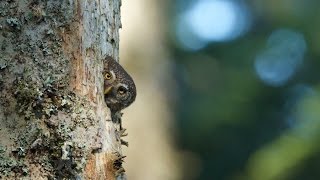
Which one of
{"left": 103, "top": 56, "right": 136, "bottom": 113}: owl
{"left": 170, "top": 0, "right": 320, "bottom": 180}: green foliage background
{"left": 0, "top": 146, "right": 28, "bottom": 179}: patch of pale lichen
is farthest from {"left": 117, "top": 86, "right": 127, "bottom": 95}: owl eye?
{"left": 170, "top": 0, "right": 320, "bottom": 180}: green foliage background

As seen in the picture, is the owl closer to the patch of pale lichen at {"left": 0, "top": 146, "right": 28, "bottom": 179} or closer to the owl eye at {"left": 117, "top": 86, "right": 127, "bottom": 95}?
the owl eye at {"left": 117, "top": 86, "right": 127, "bottom": 95}

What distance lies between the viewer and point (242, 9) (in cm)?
1351

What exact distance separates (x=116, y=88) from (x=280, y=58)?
37.4 ft

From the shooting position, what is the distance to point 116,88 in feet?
5.04

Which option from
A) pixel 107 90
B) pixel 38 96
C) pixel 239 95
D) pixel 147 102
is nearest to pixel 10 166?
pixel 38 96

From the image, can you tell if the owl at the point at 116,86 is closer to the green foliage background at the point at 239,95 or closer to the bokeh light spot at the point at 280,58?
the green foliage background at the point at 239,95

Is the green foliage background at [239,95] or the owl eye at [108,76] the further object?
the green foliage background at [239,95]

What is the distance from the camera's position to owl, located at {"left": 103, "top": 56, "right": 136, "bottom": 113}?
152 centimetres

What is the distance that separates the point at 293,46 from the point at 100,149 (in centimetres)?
1100

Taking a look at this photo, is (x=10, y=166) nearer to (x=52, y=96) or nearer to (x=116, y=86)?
(x=52, y=96)

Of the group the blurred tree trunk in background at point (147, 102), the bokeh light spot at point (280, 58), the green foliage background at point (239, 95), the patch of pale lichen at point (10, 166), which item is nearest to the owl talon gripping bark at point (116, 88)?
the patch of pale lichen at point (10, 166)

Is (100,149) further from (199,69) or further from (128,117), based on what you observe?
(199,69)

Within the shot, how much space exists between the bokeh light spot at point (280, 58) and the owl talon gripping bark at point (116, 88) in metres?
9.73

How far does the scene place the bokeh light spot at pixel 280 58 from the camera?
1158cm
